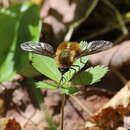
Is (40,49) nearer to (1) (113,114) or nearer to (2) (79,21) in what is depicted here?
(1) (113,114)

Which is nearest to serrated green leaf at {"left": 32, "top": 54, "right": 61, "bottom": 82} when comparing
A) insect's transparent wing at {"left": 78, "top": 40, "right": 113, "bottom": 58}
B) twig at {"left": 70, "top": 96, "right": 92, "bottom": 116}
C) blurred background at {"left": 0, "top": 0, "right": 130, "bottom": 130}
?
insect's transparent wing at {"left": 78, "top": 40, "right": 113, "bottom": 58}

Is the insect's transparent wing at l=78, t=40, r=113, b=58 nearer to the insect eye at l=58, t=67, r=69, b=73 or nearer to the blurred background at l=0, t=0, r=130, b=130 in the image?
the insect eye at l=58, t=67, r=69, b=73

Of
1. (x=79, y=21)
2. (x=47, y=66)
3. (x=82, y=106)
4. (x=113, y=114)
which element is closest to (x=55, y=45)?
(x=79, y=21)

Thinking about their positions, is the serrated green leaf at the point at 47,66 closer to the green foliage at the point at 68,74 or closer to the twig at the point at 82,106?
the green foliage at the point at 68,74

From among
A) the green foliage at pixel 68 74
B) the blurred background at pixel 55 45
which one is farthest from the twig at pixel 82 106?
the green foliage at pixel 68 74

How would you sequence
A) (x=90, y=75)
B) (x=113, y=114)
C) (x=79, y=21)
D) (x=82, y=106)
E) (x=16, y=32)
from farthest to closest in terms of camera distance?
(x=79, y=21) < (x=16, y=32) < (x=82, y=106) < (x=113, y=114) < (x=90, y=75)

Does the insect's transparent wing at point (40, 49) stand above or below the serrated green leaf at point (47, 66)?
above

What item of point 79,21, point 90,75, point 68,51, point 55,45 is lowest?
point 90,75
